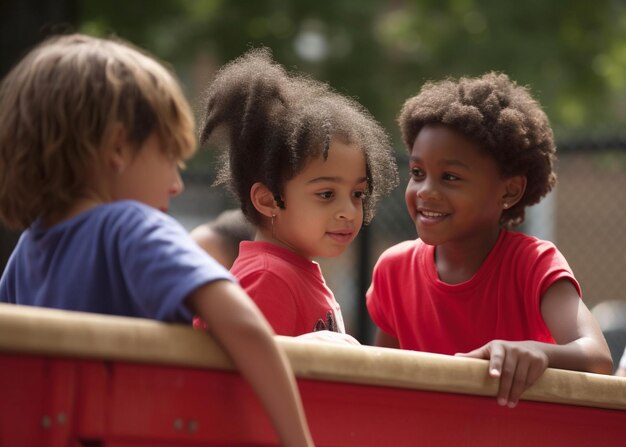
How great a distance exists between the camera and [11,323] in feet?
4.85

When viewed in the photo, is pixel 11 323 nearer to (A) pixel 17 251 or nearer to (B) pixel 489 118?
(A) pixel 17 251

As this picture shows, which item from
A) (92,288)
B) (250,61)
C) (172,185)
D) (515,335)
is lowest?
(515,335)

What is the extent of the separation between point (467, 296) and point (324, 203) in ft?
1.72

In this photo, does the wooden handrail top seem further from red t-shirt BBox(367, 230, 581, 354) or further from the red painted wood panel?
red t-shirt BBox(367, 230, 581, 354)

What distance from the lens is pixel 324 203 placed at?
9.14 ft

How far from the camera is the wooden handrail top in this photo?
1498 millimetres

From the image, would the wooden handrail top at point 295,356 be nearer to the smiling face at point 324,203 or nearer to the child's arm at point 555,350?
the child's arm at point 555,350

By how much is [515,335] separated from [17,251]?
56.9 inches

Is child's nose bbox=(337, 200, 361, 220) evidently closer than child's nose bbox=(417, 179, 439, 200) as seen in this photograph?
Yes

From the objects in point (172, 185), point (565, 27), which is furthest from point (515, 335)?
point (565, 27)

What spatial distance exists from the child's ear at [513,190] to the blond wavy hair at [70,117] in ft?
4.53

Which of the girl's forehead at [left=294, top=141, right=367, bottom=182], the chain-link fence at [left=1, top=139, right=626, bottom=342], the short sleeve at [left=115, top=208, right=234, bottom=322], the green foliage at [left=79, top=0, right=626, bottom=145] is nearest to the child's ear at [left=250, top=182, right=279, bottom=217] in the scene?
the girl's forehead at [left=294, top=141, right=367, bottom=182]

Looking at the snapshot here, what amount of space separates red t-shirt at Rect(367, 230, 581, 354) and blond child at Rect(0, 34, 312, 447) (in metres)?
1.22

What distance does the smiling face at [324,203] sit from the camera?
9.09ft
